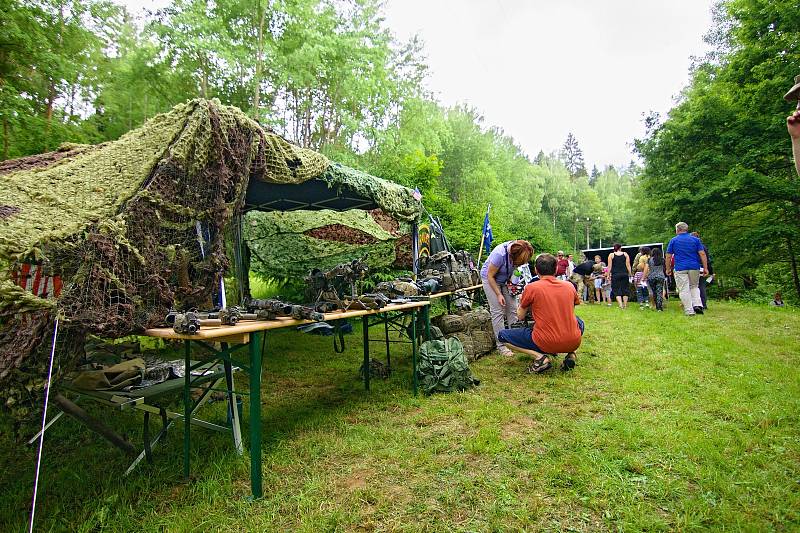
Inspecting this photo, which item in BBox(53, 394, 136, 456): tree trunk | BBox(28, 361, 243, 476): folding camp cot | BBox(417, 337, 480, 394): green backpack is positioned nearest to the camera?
BBox(53, 394, 136, 456): tree trunk

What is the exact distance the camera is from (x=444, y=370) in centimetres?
434

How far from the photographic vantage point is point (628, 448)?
9.09ft

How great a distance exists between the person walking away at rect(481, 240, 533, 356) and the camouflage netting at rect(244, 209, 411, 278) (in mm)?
2564

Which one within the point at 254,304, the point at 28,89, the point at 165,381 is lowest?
the point at 165,381

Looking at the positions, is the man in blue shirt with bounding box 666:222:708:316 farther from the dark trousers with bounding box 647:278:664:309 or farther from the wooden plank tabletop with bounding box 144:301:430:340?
the wooden plank tabletop with bounding box 144:301:430:340

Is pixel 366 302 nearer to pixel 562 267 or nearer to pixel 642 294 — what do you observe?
pixel 642 294

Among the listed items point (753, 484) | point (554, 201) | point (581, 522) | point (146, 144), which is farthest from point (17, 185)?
point (554, 201)

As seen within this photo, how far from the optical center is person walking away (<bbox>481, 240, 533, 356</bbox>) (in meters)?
5.23

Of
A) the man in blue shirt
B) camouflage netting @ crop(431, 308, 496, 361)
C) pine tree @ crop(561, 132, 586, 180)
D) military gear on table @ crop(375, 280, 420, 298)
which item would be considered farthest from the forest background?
pine tree @ crop(561, 132, 586, 180)

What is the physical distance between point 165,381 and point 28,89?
644 cm

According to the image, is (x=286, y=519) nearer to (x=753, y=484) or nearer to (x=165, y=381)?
(x=165, y=381)

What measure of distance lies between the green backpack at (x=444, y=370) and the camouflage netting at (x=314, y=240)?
359 centimetres

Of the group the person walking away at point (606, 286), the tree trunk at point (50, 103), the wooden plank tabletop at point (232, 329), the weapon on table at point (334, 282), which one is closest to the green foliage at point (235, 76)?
the tree trunk at point (50, 103)

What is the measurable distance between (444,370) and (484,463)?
1655 millimetres
